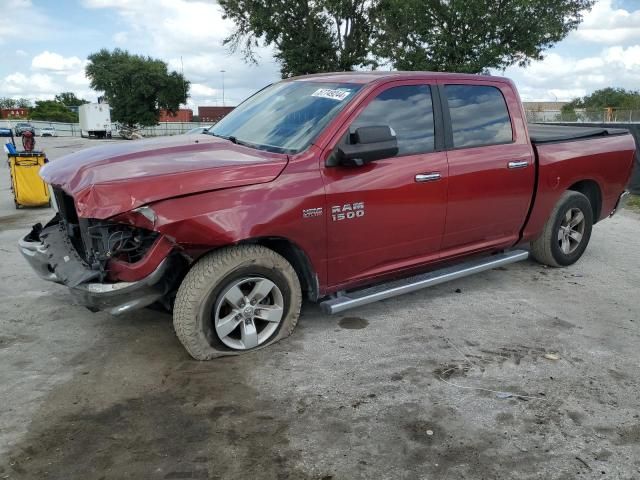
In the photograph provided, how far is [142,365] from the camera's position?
146 inches

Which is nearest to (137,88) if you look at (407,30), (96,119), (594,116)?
(96,119)

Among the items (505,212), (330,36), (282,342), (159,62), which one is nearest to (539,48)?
(330,36)

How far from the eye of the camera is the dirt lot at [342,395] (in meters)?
2.73

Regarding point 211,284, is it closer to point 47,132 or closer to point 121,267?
point 121,267

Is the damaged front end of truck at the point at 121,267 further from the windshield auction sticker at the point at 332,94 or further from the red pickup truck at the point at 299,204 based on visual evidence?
the windshield auction sticker at the point at 332,94

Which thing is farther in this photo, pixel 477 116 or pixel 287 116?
pixel 477 116

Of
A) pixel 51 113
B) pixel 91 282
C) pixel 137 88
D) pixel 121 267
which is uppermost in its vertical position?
pixel 137 88

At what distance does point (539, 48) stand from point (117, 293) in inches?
1154

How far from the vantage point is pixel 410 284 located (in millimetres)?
4371

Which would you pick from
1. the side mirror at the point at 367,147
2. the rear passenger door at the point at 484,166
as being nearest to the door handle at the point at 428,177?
the rear passenger door at the point at 484,166

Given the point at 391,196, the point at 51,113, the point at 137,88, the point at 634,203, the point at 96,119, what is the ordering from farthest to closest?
the point at 51,113 → the point at 137,88 → the point at 96,119 → the point at 634,203 → the point at 391,196

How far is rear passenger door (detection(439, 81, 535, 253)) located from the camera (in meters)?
4.53

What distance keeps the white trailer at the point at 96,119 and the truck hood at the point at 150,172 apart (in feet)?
161

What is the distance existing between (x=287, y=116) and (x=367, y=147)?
850 mm
